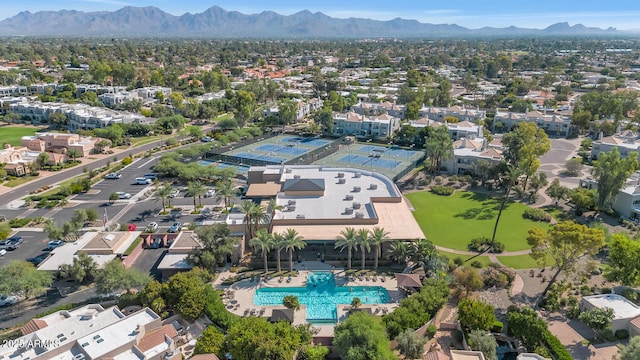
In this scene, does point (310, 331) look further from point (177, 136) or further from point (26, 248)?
point (177, 136)

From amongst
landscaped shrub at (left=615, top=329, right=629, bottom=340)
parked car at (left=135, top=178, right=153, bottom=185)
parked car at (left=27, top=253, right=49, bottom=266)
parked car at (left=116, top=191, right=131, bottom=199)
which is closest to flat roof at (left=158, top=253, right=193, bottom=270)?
parked car at (left=27, top=253, right=49, bottom=266)

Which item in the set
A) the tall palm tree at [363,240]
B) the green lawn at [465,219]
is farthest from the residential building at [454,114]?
the tall palm tree at [363,240]

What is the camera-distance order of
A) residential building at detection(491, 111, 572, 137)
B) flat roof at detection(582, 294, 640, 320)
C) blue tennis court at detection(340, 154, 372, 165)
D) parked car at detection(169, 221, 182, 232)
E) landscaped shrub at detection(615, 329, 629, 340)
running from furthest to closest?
residential building at detection(491, 111, 572, 137) < blue tennis court at detection(340, 154, 372, 165) < parked car at detection(169, 221, 182, 232) < flat roof at detection(582, 294, 640, 320) < landscaped shrub at detection(615, 329, 629, 340)

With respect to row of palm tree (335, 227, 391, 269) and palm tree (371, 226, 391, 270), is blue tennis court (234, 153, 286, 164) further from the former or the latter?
row of palm tree (335, 227, 391, 269)

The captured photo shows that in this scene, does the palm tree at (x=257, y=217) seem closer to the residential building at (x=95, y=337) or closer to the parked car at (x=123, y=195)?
the residential building at (x=95, y=337)

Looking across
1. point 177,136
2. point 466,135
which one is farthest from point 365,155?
point 177,136

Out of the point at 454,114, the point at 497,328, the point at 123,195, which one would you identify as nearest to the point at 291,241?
the point at 497,328

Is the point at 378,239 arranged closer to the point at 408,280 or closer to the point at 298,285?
the point at 408,280
